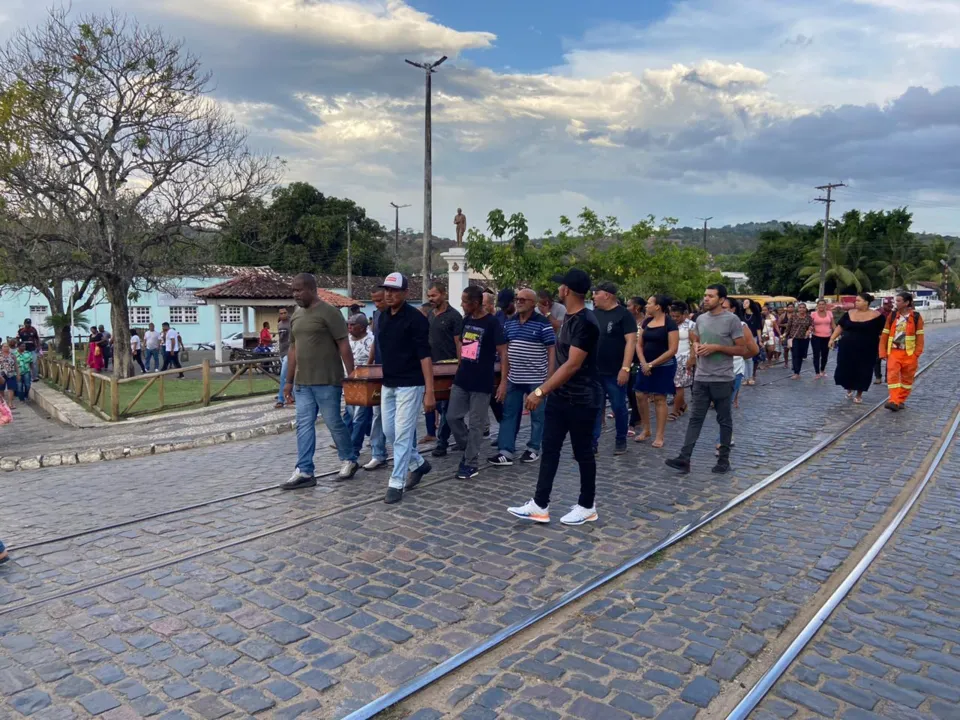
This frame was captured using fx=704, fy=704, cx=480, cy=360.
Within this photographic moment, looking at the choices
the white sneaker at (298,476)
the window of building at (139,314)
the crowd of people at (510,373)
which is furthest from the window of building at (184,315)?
the white sneaker at (298,476)

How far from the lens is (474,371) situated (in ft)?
23.1

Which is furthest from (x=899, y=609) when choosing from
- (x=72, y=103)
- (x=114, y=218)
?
(x=72, y=103)

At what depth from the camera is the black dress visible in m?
11.8

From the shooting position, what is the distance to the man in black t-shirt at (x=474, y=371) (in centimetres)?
702

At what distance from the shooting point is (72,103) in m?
22.0

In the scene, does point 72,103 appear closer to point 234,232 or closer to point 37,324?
point 234,232

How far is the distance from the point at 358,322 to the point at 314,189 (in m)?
47.0

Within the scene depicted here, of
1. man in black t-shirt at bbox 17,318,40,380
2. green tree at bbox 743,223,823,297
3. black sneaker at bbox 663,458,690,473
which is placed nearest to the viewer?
black sneaker at bbox 663,458,690,473

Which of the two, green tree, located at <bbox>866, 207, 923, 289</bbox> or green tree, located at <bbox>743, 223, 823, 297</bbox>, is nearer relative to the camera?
green tree, located at <bbox>866, 207, 923, 289</bbox>

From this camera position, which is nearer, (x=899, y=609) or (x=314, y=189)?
(x=899, y=609)

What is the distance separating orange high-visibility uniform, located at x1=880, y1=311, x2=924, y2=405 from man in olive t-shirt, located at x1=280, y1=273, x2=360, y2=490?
894 centimetres

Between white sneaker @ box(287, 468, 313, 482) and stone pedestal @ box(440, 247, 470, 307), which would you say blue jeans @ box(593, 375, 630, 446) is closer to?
white sneaker @ box(287, 468, 313, 482)

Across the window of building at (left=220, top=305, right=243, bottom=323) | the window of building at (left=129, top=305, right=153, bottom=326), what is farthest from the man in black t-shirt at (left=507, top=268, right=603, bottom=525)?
the window of building at (left=220, top=305, right=243, bottom=323)

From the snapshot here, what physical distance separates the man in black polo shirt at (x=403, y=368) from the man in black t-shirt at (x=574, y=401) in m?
1.21
